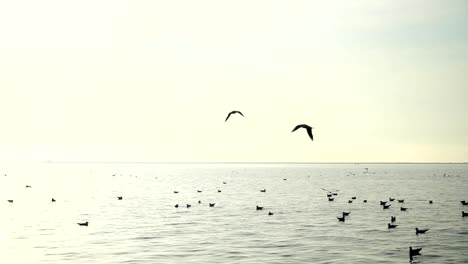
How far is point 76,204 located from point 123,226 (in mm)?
32671

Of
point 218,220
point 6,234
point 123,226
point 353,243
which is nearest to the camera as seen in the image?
point 353,243

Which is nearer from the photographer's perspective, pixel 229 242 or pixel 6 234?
pixel 229 242

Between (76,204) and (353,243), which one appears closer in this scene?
(353,243)

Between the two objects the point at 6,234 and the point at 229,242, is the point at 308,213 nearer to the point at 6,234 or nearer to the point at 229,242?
the point at 229,242

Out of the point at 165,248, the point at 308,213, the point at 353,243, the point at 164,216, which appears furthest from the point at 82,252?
the point at 308,213

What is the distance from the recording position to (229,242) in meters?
45.4

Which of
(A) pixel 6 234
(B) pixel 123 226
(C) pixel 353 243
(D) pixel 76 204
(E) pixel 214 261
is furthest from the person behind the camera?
(D) pixel 76 204

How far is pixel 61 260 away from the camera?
3822 centimetres

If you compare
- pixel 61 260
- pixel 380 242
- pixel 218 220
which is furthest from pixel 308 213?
pixel 61 260

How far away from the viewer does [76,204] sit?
86.1 m

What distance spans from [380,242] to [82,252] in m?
23.8

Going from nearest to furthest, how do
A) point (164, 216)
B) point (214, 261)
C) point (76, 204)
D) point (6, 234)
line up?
point (214, 261) → point (6, 234) → point (164, 216) → point (76, 204)

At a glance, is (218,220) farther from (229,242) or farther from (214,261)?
(214,261)

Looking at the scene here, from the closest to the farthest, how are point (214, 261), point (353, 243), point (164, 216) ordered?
point (214, 261) < point (353, 243) < point (164, 216)
